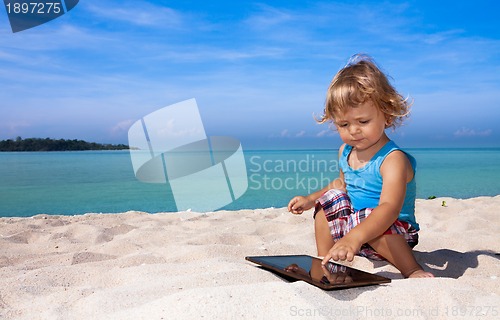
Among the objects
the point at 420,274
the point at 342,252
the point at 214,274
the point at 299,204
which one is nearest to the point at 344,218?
the point at 299,204

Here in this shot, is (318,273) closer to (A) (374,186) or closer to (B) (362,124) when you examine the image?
(A) (374,186)

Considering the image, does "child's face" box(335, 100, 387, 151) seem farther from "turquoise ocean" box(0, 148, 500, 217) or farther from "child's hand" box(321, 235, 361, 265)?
"turquoise ocean" box(0, 148, 500, 217)

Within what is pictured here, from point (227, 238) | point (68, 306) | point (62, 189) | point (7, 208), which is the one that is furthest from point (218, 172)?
point (68, 306)

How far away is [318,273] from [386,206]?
1.64 ft

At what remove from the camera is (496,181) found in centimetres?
1154

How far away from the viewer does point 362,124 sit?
227 cm

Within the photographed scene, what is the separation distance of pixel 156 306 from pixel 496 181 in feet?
39.4

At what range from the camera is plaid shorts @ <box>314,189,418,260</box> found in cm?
232

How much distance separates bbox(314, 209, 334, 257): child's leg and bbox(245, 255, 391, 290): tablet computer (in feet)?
1.17

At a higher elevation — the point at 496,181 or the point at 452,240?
the point at 452,240

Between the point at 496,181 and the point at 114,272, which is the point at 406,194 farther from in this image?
the point at 496,181

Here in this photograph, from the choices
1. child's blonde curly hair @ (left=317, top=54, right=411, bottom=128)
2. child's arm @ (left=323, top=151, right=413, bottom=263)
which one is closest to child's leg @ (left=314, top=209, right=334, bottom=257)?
child's arm @ (left=323, top=151, right=413, bottom=263)

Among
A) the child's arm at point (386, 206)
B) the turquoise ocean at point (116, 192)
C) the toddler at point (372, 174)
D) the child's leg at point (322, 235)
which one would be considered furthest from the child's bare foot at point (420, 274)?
the turquoise ocean at point (116, 192)

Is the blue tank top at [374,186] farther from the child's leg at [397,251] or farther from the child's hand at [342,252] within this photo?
the child's hand at [342,252]
